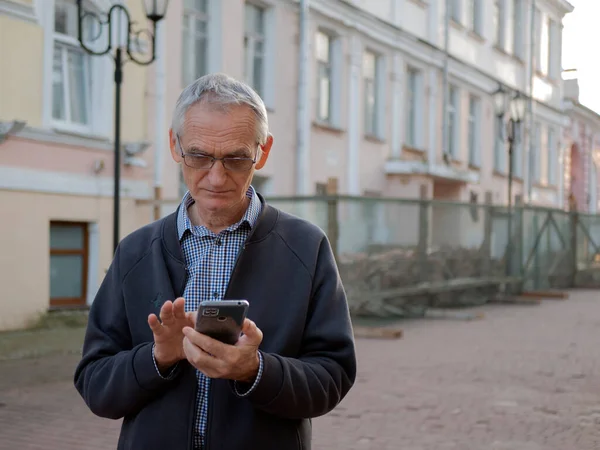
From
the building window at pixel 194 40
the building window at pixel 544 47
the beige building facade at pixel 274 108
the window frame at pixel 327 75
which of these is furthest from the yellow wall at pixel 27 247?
the building window at pixel 544 47

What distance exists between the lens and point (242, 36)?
17.4m

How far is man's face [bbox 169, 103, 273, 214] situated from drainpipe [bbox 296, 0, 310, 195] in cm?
1641

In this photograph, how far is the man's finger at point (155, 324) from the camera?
7.16 ft

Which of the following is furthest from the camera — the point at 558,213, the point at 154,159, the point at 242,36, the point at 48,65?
the point at 558,213

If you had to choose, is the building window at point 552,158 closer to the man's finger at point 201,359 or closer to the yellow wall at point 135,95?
the yellow wall at point 135,95

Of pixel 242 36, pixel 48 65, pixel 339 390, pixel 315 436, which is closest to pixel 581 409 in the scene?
pixel 315 436

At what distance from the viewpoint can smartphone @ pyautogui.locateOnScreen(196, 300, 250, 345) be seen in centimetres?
209

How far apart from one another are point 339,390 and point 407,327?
11919mm

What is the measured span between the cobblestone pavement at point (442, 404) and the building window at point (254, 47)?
710cm

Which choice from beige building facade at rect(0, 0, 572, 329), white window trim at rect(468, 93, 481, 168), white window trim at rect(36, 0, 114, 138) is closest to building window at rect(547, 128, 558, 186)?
beige building facade at rect(0, 0, 572, 329)

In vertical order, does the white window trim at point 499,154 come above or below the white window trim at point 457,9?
below

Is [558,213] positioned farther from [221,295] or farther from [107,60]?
[221,295]

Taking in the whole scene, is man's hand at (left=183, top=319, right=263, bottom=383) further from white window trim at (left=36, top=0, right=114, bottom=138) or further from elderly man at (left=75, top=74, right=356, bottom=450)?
white window trim at (left=36, top=0, right=114, bottom=138)

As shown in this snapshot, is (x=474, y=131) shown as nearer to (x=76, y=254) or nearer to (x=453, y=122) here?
(x=453, y=122)
